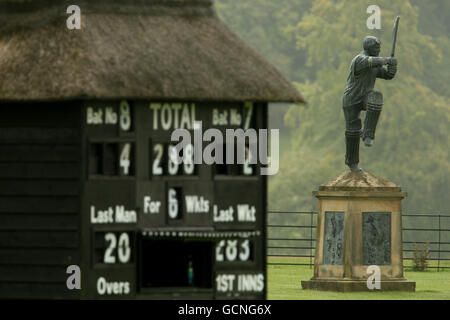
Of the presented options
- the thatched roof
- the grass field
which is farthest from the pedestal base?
the thatched roof

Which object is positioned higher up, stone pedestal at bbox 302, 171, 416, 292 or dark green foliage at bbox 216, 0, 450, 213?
dark green foliage at bbox 216, 0, 450, 213

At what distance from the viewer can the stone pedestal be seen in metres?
32.0

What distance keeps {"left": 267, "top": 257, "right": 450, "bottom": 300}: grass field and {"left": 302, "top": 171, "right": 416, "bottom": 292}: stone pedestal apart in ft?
1.29

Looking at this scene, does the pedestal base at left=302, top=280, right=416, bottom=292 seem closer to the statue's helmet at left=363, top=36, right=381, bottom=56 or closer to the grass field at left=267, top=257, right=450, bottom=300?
the grass field at left=267, top=257, right=450, bottom=300

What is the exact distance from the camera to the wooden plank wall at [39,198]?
76.8 ft

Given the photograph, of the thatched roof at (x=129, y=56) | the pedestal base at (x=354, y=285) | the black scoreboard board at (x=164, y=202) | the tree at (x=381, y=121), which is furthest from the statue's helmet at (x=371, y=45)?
the tree at (x=381, y=121)

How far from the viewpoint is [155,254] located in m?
25.9

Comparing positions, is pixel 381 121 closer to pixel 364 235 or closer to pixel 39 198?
pixel 364 235

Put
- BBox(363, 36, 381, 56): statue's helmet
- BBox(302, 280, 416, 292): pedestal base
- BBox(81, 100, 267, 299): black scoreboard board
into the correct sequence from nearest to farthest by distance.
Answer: BBox(81, 100, 267, 299): black scoreboard board < BBox(302, 280, 416, 292): pedestal base < BBox(363, 36, 381, 56): statue's helmet

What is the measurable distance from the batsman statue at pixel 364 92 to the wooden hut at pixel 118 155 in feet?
26.5

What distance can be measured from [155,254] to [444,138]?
133ft

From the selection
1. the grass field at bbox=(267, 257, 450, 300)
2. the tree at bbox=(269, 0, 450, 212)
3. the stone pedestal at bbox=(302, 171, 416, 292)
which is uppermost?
the tree at bbox=(269, 0, 450, 212)

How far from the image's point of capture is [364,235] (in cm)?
3198

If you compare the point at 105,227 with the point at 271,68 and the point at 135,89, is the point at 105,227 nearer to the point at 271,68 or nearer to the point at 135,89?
the point at 135,89
